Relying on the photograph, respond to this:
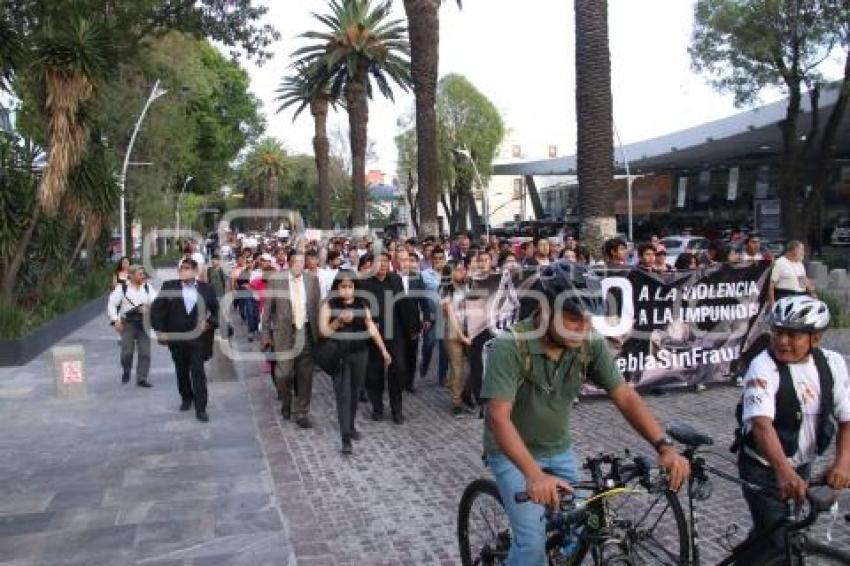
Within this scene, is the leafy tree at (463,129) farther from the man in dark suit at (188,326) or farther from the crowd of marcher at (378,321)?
the man in dark suit at (188,326)

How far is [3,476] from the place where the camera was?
23.2 feet

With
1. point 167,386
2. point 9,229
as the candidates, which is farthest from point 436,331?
point 9,229

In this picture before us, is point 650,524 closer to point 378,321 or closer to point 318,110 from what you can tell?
point 378,321

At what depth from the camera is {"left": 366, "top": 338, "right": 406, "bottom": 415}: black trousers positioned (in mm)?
8820

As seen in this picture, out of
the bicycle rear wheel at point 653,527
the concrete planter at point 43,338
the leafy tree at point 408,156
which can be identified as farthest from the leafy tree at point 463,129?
the bicycle rear wheel at point 653,527

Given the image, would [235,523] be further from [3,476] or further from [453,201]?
[453,201]

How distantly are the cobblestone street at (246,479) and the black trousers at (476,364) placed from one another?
36cm

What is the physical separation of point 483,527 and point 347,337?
3.80 metres

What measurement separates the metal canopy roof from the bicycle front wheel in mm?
23091

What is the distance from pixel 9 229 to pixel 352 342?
9555mm

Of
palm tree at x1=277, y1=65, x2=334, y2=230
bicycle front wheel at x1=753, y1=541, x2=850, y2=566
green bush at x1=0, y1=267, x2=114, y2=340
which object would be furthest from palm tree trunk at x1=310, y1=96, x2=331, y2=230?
bicycle front wheel at x1=753, y1=541, x2=850, y2=566

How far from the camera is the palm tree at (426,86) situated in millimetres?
18859

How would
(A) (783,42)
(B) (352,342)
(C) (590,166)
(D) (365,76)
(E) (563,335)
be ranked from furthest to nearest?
(D) (365,76), (A) (783,42), (C) (590,166), (B) (352,342), (E) (563,335)

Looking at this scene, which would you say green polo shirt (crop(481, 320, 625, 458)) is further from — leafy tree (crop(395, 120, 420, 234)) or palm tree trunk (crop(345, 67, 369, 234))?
leafy tree (crop(395, 120, 420, 234))
